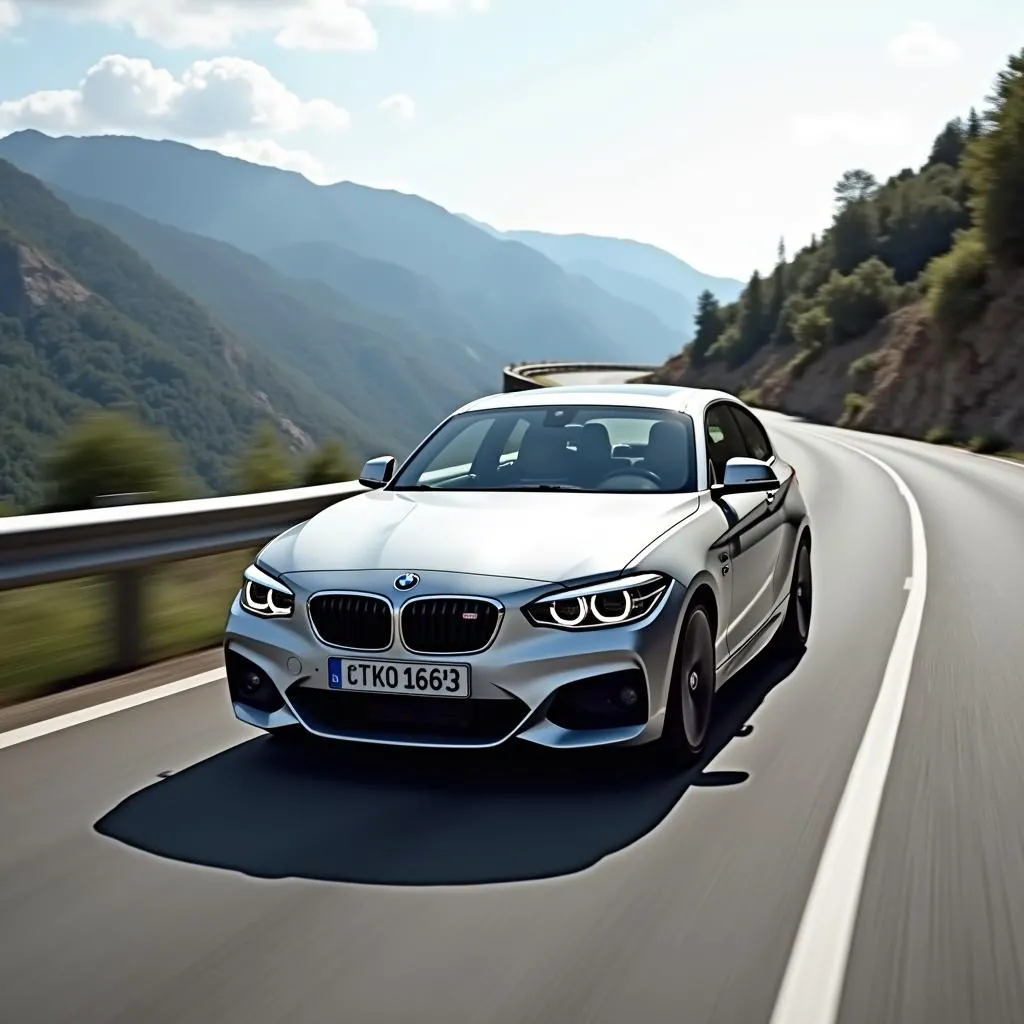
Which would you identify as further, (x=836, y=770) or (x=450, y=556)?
(x=836, y=770)

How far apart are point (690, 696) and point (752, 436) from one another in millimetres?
2705

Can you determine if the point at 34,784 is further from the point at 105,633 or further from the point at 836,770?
the point at 836,770

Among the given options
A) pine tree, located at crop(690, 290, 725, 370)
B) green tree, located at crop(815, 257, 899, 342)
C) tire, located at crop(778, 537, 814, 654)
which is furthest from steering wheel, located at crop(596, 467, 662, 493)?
pine tree, located at crop(690, 290, 725, 370)

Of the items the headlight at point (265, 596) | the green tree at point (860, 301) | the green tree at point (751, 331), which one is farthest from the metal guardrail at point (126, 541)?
the green tree at point (751, 331)

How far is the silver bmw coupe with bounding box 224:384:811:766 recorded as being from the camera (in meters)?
4.75

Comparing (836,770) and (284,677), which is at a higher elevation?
(284,677)

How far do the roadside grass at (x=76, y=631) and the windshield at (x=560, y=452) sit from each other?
1990 mm

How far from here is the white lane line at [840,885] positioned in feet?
10.8

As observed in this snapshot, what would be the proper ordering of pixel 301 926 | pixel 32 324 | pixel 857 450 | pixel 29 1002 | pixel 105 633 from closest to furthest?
1. pixel 29 1002
2. pixel 301 926
3. pixel 105 633
4. pixel 857 450
5. pixel 32 324

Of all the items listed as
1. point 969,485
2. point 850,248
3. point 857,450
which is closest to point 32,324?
point 850,248

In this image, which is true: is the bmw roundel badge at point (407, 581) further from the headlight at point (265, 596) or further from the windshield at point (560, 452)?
the windshield at point (560, 452)

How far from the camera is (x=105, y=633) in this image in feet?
24.6

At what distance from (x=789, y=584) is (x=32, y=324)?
171 meters

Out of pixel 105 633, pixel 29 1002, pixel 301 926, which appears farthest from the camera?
pixel 105 633
